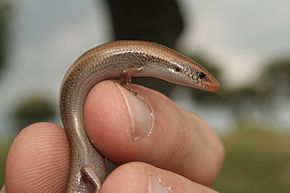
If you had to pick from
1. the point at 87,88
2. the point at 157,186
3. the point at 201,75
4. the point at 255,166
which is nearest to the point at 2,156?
the point at 255,166

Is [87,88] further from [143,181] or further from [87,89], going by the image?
[143,181]

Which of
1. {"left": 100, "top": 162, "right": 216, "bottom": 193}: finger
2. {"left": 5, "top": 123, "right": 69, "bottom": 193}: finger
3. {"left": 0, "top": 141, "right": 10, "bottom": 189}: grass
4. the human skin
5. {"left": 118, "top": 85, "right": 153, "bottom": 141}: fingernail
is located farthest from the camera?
{"left": 0, "top": 141, "right": 10, "bottom": 189}: grass

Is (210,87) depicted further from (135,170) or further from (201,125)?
(135,170)

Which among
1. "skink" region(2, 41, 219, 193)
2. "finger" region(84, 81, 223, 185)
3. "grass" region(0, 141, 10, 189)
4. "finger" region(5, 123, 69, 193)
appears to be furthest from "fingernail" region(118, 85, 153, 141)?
"grass" region(0, 141, 10, 189)

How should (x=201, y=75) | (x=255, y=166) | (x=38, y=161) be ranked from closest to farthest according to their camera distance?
(x=38, y=161), (x=201, y=75), (x=255, y=166)

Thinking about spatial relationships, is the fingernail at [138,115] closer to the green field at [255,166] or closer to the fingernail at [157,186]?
the fingernail at [157,186]

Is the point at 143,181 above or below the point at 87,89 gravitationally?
below

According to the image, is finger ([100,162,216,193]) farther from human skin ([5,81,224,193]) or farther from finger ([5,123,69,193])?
finger ([5,123,69,193])
